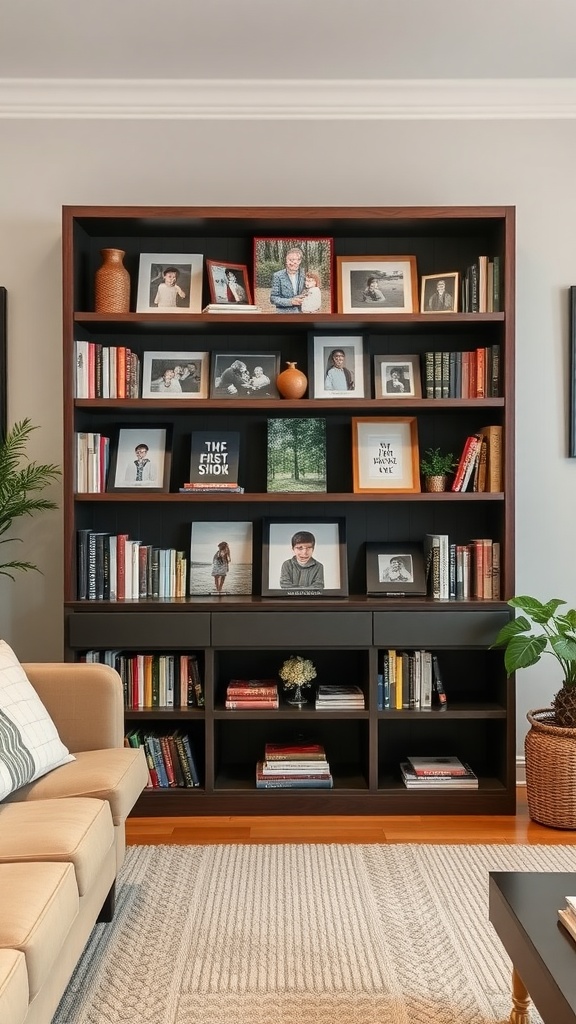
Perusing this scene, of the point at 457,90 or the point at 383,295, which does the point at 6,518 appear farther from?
the point at 457,90

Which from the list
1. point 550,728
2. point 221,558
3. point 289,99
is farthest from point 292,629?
point 289,99

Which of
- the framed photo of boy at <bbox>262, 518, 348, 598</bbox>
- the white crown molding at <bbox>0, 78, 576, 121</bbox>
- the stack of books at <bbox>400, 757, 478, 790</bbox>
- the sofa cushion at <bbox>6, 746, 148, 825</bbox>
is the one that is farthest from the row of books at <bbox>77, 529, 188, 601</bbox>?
the white crown molding at <bbox>0, 78, 576, 121</bbox>

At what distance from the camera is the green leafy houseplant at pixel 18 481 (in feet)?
11.3

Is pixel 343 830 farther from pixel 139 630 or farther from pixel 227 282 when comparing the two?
pixel 227 282

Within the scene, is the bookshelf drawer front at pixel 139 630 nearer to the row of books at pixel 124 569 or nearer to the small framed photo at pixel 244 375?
the row of books at pixel 124 569

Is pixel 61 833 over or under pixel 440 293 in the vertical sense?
under

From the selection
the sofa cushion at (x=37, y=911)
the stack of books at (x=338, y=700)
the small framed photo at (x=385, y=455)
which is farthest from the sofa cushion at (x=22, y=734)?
the small framed photo at (x=385, y=455)

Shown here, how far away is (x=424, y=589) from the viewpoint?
12.0ft

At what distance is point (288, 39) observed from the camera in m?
3.40

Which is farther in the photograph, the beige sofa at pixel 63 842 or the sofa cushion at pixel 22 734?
the sofa cushion at pixel 22 734

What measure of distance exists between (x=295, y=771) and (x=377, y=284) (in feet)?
6.61

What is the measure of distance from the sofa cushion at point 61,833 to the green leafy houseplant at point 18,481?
143 cm

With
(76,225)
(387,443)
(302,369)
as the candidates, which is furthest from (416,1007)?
(76,225)

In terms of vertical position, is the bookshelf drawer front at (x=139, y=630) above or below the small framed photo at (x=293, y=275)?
below
